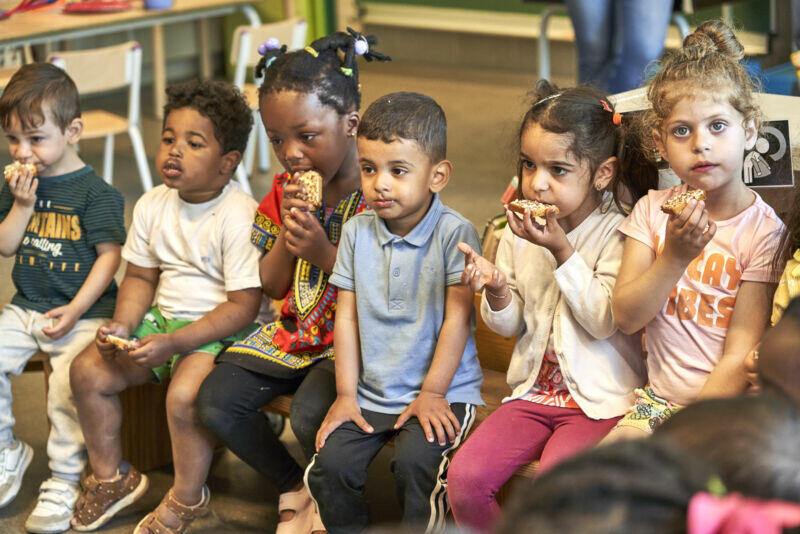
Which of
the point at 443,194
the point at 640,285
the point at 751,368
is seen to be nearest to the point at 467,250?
the point at 640,285

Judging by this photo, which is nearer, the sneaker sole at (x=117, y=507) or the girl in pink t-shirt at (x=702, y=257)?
the girl in pink t-shirt at (x=702, y=257)

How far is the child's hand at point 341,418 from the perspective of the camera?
6.44 feet

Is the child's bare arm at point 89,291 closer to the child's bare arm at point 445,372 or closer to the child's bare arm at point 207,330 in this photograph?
the child's bare arm at point 207,330

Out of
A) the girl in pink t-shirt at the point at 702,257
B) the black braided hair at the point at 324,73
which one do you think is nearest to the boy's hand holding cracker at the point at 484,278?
the girl in pink t-shirt at the point at 702,257

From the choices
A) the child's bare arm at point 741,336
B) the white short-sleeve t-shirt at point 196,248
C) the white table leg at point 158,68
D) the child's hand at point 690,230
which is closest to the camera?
the child's hand at point 690,230

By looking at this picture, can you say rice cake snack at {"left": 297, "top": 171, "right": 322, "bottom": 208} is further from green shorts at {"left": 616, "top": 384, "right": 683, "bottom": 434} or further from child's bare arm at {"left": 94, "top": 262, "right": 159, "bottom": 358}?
green shorts at {"left": 616, "top": 384, "right": 683, "bottom": 434}

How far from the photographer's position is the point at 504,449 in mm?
1844

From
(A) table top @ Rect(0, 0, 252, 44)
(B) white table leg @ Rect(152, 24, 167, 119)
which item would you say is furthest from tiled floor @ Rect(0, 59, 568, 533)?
(A) table top @ Rect(0, 0, 252, 44)

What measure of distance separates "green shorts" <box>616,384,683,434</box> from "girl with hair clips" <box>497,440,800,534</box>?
1.06 meters

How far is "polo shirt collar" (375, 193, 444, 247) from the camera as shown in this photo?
2.00 meters

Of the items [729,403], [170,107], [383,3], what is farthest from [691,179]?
[383,3]

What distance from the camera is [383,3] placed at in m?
7.92

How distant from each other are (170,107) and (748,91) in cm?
134

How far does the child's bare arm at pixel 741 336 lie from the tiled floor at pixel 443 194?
1.96 feet
